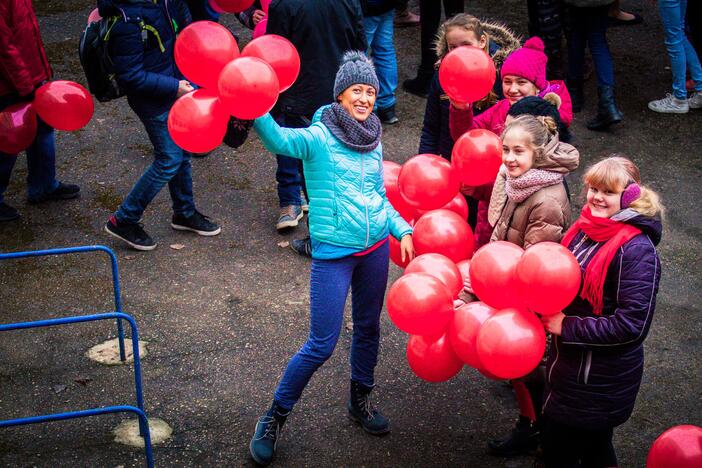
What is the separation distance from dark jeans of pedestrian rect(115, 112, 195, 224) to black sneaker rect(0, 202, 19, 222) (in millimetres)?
1017

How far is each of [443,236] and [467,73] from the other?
2.77 feet

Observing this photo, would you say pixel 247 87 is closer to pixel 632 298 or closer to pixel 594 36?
pixel 632 298

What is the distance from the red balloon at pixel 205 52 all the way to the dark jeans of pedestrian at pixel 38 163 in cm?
281

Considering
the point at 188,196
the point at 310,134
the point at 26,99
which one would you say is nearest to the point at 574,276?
the point at 310,134

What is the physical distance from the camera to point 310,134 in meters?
3.60

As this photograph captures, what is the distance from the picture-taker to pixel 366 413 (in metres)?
4.25

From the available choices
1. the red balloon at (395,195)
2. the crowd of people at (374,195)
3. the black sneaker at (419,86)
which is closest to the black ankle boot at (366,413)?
the crowd of people at (374,195)

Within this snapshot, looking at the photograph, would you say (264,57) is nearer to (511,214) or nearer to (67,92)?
(511,214)

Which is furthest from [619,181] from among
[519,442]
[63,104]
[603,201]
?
[63,104]

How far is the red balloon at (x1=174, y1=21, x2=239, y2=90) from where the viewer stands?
3508mm

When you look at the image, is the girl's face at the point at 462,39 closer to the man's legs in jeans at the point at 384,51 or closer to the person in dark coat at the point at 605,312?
the person in dark coat at the point at 605,312

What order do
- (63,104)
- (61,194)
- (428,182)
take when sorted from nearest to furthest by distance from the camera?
(428,182)
(63,104)
(61,194)

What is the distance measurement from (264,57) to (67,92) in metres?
2.51

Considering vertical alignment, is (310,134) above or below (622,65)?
above
